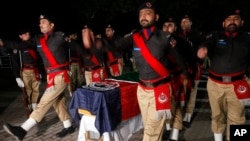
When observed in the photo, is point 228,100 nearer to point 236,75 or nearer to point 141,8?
point 236,75

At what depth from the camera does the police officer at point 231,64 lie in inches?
176

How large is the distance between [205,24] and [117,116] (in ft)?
49.2

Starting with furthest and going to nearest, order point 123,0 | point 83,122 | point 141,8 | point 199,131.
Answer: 1. point 123,0
2. point 199,131
3. point 83,122
4. point 141,8

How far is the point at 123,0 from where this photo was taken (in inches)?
632

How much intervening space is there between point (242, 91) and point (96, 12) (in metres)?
12.6

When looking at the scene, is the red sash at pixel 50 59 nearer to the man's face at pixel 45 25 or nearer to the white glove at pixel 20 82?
the man's face at pixel 45 25

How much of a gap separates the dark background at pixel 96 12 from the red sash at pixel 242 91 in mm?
8520

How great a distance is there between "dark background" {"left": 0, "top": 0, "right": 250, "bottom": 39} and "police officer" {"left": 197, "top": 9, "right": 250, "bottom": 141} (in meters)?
8.38

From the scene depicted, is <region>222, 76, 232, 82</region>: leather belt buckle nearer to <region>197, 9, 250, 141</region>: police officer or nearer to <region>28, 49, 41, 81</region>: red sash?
<region>197, 9, 250, 141</region>: police officer

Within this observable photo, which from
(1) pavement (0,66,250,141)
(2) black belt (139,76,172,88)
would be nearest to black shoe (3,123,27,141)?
(1) pavement (0,66,250,141)

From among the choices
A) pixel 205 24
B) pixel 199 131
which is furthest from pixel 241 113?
pixel 205 24

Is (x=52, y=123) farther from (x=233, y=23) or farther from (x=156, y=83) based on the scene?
(x=233, y=23)

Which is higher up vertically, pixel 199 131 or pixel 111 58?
pixel 111 58

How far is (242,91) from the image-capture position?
179 inches
